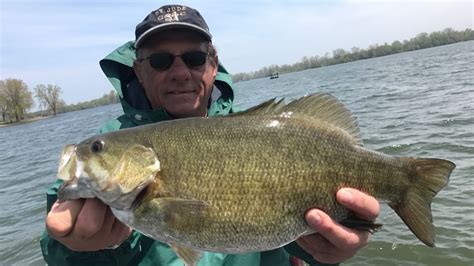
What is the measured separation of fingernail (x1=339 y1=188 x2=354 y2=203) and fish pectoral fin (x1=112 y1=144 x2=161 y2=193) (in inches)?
41.9

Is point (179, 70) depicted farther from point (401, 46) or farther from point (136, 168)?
point (401, 46)

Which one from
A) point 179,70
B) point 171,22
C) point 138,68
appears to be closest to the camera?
point 171,22

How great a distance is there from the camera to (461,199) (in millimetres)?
8539

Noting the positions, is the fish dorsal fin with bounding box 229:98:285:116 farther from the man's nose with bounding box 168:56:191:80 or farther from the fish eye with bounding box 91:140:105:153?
the man's nose with bounding box 168:56:191:80

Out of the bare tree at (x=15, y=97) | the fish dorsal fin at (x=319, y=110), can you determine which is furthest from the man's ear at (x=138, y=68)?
the bare tree at (x=15, y=97)

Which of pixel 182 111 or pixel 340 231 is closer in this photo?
pixel 340 231

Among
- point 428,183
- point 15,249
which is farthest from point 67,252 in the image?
point 15,249

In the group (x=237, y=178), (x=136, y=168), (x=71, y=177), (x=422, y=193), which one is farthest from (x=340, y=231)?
(x=71, y=177)

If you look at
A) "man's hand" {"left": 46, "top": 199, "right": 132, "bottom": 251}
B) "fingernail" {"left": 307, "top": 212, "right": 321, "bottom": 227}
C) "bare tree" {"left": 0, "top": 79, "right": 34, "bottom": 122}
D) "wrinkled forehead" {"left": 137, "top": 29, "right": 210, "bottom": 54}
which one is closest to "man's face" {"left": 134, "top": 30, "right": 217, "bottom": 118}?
"wrinkled forehead" {"left": 137, "top": 29, "right": 210, "bottom": 54}

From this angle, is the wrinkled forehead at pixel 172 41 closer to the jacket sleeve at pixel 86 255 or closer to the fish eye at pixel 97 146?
the fish eye at pixel 97 146

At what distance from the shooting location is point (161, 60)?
147 inches

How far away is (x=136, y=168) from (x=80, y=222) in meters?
0.43

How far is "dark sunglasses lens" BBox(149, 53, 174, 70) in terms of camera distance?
3738 millimetres

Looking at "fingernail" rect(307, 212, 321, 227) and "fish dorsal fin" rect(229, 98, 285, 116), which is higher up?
"fish dorsal fin" rect(229, 98, 285, 116)
